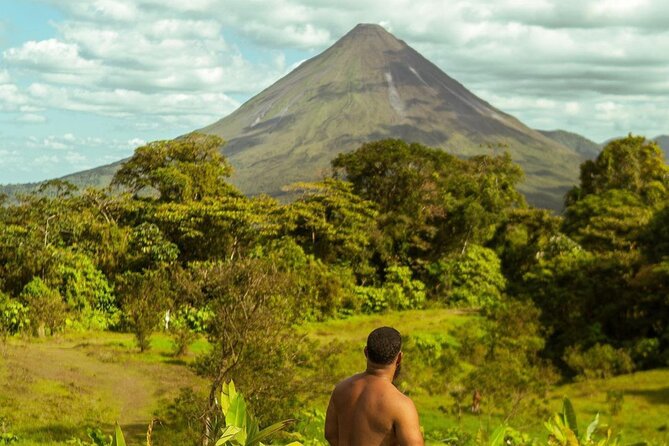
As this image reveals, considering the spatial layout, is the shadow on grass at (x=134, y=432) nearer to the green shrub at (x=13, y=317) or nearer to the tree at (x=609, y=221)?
the green shrub at (x=13, y=317)

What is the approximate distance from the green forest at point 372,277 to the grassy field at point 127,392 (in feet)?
0.38

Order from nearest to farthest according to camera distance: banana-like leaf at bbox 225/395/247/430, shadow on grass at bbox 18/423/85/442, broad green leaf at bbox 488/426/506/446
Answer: banana-like leaf at bbox 225/395/247/430 < broad green leaf at bbox 488/426/506/446 < shadow on grass at bbox 18/423/85/442

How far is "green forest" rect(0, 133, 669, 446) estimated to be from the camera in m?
21.4

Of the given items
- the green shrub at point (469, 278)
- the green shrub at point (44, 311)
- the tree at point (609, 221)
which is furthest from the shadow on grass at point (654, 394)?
the green shrub at point (44, 311)

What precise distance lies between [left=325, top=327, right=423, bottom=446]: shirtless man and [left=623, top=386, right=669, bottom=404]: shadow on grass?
20337mm

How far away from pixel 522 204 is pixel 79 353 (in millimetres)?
32945

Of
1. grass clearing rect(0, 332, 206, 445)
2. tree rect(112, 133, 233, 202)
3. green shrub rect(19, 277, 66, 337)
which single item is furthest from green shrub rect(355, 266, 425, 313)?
green shrub rect(19, 277, 66, 337)

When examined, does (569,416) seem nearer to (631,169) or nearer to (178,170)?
(178,170)

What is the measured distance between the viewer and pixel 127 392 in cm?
2053

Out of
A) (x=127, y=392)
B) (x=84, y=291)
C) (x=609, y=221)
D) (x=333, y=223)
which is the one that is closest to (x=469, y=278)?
(x=609, y=221)

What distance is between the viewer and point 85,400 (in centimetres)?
1922

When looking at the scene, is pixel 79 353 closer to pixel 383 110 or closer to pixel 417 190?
pixel 417 190

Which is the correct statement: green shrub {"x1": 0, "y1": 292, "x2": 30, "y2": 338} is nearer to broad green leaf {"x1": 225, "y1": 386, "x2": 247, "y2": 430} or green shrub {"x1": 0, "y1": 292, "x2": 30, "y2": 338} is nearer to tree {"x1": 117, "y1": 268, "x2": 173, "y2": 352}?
tree {"x1": 117, "y1": 268, "x2": 173, "y2": 352}

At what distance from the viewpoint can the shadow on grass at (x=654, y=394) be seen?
21.5 meters
